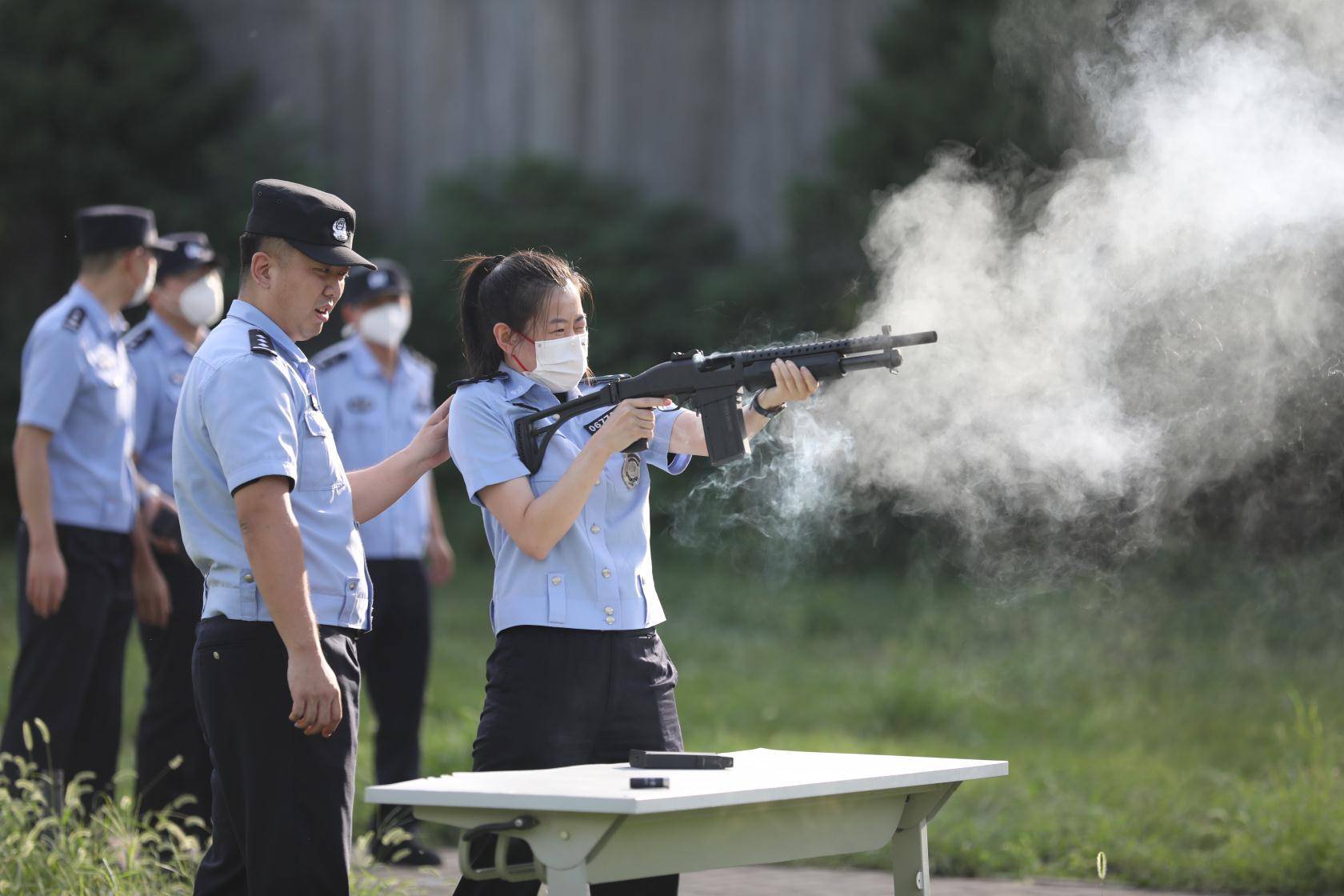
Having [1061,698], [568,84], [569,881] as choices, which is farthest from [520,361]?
[568,84]

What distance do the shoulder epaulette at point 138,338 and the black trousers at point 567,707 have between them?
315 centimetres

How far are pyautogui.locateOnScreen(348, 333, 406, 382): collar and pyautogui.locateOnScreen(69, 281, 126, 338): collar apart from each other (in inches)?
43.8

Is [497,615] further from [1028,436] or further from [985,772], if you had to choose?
[1028,436]

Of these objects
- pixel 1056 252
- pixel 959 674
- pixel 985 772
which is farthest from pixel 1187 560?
pixel 985 772

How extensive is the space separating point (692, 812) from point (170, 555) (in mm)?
3693

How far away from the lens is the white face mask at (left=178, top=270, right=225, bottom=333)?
6590 mm

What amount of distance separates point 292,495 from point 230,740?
60 cm

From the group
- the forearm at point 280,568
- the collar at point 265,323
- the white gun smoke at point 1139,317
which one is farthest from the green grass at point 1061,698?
the collar at point 265,323

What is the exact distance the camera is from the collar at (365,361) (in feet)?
23.1

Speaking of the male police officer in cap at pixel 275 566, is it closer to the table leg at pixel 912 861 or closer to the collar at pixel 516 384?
the collar at pixel 516 384

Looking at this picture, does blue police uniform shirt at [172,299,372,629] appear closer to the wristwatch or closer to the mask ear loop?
the mask ear loop

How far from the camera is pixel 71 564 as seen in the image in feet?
19.8

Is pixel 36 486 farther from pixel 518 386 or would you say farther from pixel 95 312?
pixel 518 386

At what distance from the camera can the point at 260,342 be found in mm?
3816
